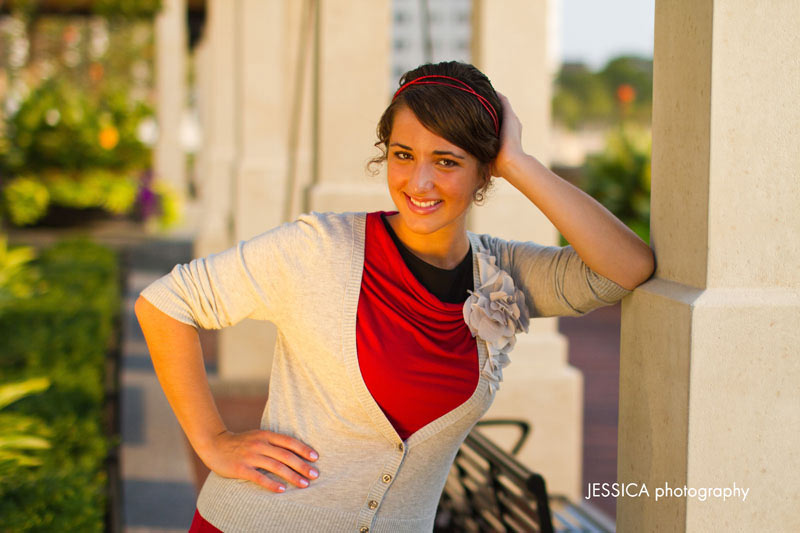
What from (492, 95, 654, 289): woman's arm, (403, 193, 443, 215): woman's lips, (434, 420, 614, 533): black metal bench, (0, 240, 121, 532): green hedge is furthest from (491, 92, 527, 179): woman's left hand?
(0, 240, 121, 532): green hedge

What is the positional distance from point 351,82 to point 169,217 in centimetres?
1233

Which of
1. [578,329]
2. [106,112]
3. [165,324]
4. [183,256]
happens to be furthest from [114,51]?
[165,324]

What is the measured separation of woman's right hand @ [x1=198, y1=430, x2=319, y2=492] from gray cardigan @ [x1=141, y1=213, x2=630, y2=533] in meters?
0.03

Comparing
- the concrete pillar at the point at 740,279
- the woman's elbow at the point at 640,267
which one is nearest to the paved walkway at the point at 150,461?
the woman's elbow at the point at 640,267

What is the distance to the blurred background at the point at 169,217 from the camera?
3896 millimetres

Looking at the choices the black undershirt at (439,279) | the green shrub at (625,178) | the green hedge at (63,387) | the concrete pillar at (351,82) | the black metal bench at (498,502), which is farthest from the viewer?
the green shrub at (625,178)

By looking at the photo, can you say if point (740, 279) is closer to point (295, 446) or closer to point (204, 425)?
point (295, 446)

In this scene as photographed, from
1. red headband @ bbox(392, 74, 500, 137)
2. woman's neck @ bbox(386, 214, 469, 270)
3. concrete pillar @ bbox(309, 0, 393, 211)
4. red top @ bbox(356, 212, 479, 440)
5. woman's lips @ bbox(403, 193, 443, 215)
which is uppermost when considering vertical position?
concrete pillar @ bbox(309, 0, 393, 211)

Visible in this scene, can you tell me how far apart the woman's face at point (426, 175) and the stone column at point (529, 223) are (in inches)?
86.9

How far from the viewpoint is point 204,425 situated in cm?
215

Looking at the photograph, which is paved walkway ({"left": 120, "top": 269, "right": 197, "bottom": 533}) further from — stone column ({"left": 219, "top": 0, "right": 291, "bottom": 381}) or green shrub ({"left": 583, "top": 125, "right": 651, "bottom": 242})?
green shrub ({"left": 583, "top": 125, "right": 651, "bottom": 242})

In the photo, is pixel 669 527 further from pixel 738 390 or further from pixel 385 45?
pixel 385 45

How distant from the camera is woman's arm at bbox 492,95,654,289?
77.6 inches

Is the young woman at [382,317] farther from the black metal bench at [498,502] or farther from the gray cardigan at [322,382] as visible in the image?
the black metal bench at [498,502]
